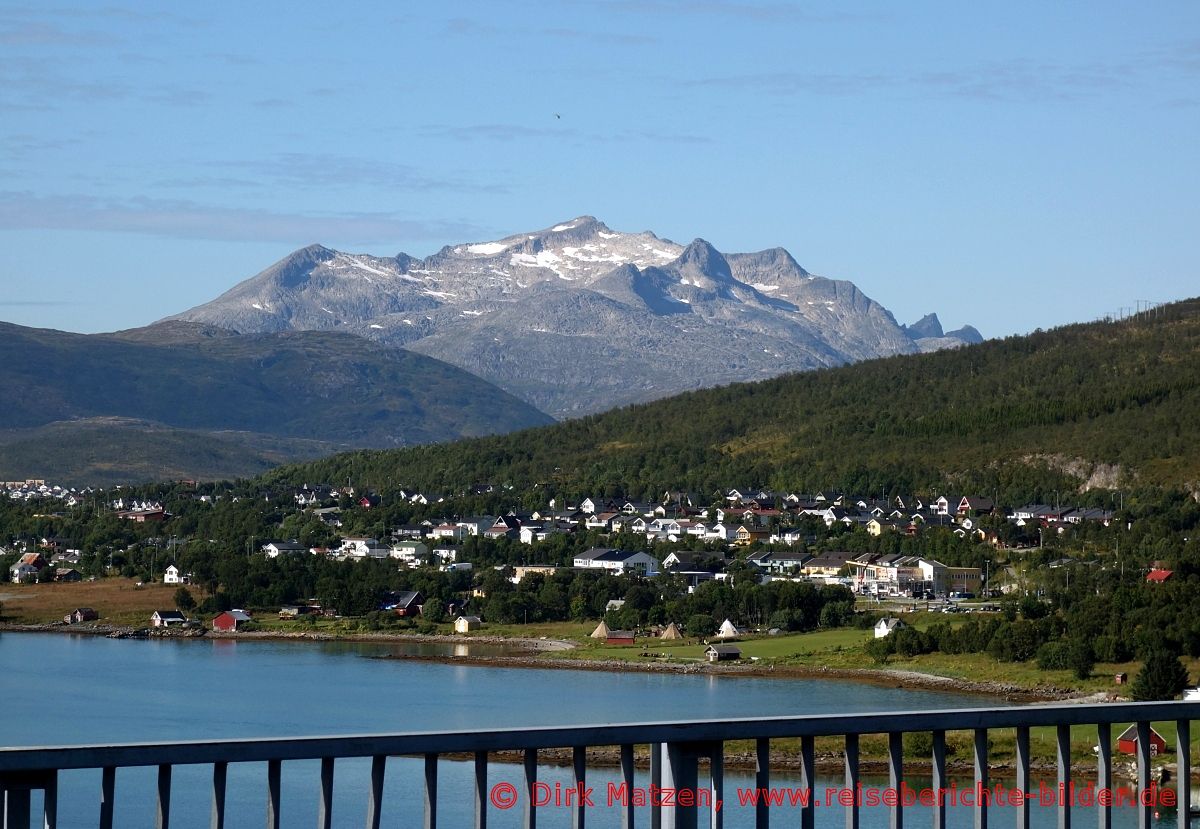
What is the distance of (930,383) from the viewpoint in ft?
323

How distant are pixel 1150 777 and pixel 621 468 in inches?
3432

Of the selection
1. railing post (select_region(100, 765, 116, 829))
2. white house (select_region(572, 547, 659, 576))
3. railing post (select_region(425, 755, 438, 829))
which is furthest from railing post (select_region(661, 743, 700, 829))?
white house (select_region(572, 547, 659, 576))

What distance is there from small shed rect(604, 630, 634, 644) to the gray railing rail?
4325 centimetres

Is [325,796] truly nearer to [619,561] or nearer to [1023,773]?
[1023,773]

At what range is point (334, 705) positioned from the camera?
3531cm

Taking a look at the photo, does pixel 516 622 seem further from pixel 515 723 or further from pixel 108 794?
pixel 108 794

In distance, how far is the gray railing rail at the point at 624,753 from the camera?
5.08 meters

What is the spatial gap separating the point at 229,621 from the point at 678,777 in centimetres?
5063

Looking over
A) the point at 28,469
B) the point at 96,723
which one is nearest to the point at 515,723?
the point at 96,723

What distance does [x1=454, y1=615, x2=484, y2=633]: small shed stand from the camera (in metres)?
53.7

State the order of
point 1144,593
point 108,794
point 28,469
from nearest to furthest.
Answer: point 108,794 < point 1144,593 < point 28,469

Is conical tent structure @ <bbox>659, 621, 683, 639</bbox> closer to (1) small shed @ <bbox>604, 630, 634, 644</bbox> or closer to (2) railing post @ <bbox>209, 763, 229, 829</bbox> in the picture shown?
(1) small shed @ <bbox>604, 630, 634, 644</bbox>

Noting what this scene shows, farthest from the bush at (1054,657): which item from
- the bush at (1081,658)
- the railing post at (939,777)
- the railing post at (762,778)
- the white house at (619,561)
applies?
the railing post at (762,778)

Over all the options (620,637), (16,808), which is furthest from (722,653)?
(16,808)
